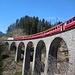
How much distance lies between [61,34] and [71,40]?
321 cm

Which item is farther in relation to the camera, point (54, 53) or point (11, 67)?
point (11, 67)

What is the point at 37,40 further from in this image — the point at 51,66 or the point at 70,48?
the point at 70,48

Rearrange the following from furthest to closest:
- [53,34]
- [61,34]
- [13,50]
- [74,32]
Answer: [13,50] < [53,34] < [61,34] < [74,32]

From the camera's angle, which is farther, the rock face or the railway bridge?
the rock face

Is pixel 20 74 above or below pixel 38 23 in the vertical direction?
below

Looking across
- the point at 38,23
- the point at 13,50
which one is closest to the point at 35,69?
the point at 13,50

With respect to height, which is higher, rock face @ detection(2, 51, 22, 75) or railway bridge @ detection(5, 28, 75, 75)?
railway bridge @ detection(5, 28, 75, 75)

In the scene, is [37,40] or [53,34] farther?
[37,40]

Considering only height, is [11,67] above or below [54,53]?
below

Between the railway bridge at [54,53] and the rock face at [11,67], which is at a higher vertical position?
the railway bridge at [54,53]

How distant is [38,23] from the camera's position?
94.8m

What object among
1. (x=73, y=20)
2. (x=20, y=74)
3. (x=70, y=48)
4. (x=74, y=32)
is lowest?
(x=20, y=74)

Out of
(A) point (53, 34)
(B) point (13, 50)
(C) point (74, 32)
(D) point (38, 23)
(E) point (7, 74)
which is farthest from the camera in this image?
(D) point (38, 23)

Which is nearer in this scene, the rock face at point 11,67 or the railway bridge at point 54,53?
the railway bridge at point 54,53
